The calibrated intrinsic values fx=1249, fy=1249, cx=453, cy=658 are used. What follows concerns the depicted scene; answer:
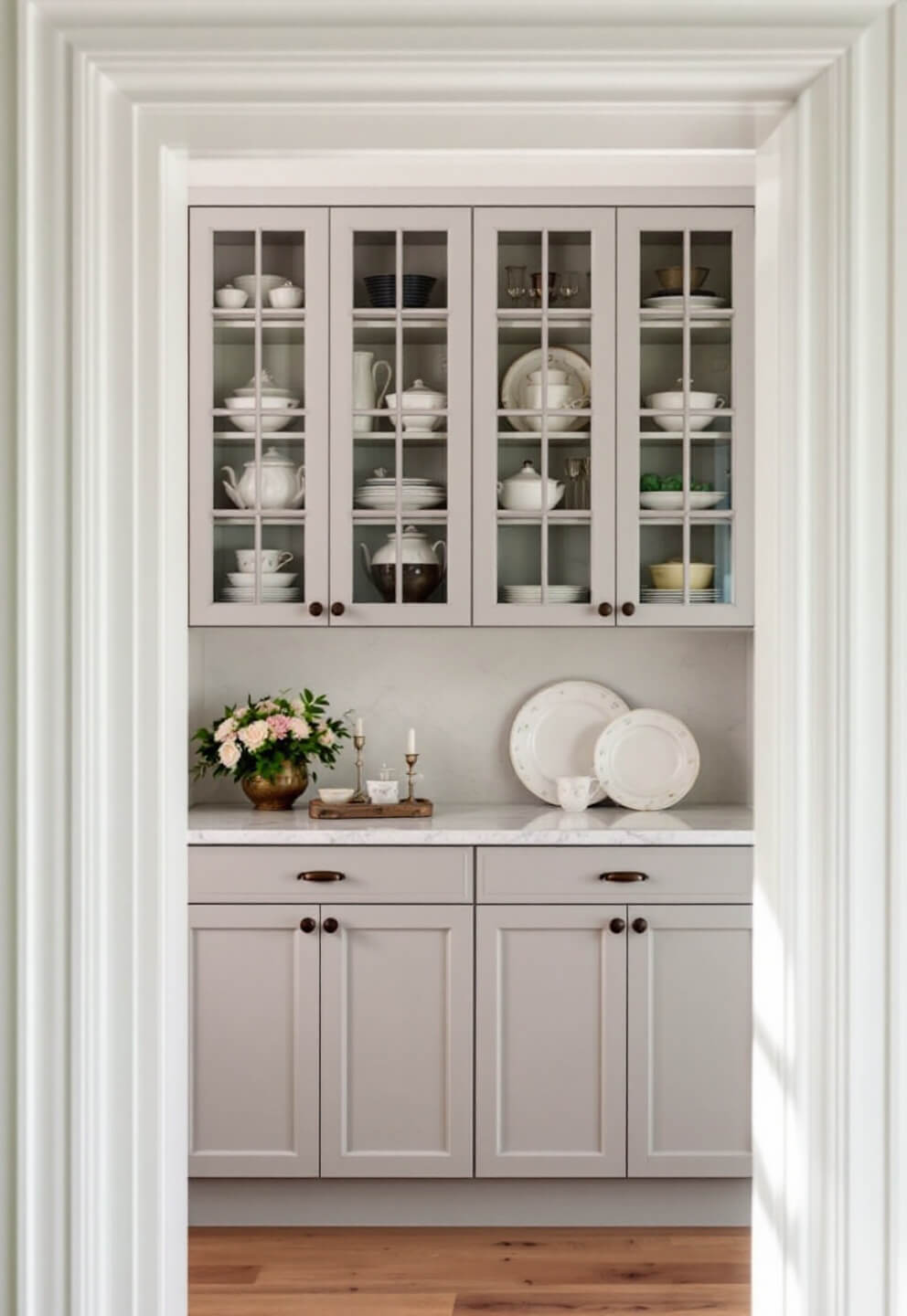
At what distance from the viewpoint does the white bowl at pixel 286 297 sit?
308 cm

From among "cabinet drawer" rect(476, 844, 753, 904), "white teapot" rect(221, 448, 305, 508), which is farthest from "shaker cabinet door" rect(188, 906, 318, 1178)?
"white teapot" rect(221, 448, 305, 508)

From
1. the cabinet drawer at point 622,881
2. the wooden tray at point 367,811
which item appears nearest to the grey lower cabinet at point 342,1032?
the cabinet drawer at point 622,881

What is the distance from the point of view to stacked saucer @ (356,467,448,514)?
3.08 m

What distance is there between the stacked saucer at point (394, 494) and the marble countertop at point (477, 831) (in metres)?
0.77

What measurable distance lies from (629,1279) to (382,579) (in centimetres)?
168

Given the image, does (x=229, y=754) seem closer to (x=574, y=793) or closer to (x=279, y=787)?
(x=279, y=787)

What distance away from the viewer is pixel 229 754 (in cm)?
311

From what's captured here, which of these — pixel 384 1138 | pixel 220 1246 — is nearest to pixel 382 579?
pixel 384 1138

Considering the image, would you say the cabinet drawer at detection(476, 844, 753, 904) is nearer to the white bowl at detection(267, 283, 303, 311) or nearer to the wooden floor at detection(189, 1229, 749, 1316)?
the wooden floor at detection(189, 1229, 749, 1316)

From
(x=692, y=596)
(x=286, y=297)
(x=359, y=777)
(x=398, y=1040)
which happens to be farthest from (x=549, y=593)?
(x=398, y=1040)
